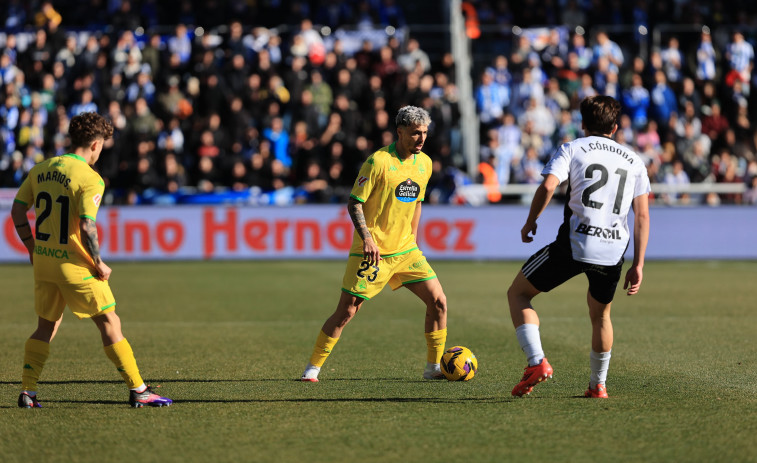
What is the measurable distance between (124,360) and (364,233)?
190 centimetres

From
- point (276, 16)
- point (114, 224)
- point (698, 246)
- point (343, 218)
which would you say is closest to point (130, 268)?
point (114, 224)

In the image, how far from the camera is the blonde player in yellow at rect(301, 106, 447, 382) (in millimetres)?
7488

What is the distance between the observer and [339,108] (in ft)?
74.1

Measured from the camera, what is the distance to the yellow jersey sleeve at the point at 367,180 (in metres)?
7.47

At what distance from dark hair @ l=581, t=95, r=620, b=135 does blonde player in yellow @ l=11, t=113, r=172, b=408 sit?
10.1 feet

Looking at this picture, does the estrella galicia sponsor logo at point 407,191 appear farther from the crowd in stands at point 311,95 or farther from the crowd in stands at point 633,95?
the crowd in stands at point 633,95

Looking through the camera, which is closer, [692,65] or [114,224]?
[114,224]

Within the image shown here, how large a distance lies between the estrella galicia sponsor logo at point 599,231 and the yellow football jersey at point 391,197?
58.5 inches

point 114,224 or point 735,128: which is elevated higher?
point 735,128

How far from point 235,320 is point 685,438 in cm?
708

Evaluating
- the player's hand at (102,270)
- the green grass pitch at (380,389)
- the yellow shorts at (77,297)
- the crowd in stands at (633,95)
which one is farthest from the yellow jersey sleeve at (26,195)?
the crowd in stands at (633,95)

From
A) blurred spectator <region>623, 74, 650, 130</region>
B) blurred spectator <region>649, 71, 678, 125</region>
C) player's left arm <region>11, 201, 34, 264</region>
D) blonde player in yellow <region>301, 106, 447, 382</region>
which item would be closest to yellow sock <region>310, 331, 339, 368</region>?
blonde player in yellow <region>301, 106, 447, 382</region>

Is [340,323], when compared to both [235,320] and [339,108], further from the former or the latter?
[339,108]

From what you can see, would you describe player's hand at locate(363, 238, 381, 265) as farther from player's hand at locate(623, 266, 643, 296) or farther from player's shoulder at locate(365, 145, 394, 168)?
player's hand at locate(623, 266, 643, 296)
